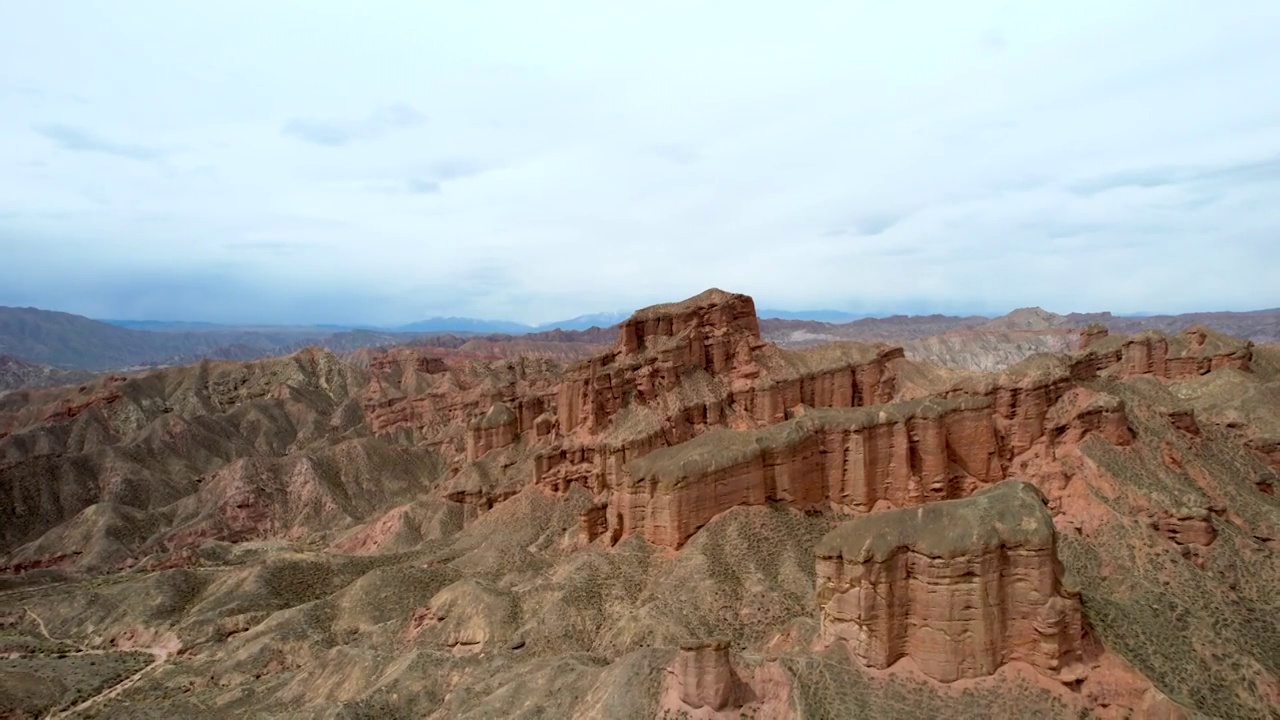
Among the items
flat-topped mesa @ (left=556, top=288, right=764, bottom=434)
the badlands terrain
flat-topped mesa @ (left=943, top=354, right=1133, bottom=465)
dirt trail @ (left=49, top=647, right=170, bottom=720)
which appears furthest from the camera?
flat-topped mesa @ (left=556, top=288, right=764, bottom=434)

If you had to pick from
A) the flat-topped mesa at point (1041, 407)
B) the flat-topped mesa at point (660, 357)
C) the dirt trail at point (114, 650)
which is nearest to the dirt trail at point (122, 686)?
the dirt trail at point (114, 650)

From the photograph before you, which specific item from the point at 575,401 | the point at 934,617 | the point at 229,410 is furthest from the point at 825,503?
the point at 229,410

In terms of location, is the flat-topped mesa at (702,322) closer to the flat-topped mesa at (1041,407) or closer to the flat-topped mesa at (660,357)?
the flat-topped mesa at (660,357)

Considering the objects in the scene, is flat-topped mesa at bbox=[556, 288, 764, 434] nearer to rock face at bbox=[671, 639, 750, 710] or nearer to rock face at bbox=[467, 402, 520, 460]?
rock face at bbox=[467, 402, 520, 460]

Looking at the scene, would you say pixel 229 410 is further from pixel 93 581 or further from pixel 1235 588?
pixel 1235 588

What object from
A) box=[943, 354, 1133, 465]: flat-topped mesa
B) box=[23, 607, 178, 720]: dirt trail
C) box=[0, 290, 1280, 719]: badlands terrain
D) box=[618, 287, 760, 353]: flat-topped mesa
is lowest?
box=[23, 607, 178, 720]: dirt trail

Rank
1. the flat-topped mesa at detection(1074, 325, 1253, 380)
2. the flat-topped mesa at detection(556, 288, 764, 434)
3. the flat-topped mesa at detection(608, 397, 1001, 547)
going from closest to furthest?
1. the flat-topped mesa at detection(608, 397, 1001, 547)
2. the flat-topped mesa at detection(556, 288, 764, 434)
3. the flat-topped mesa at detection(1074, 325, 1253, 380)

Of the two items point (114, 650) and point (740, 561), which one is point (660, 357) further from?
point (114, 650)

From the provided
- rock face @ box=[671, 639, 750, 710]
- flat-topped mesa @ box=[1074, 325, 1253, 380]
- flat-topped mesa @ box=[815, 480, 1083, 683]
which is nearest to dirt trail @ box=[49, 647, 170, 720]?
rock face @ box=[671, 639, 750, 710]
